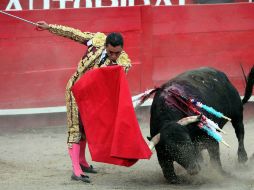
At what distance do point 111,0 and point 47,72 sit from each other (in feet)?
3.41

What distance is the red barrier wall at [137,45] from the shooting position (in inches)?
273

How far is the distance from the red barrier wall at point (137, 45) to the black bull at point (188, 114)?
65.8 inches

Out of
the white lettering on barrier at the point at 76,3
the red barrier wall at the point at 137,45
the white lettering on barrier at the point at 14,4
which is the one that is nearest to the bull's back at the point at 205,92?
the red barrier wall at the point at 137,45

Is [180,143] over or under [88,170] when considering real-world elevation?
over

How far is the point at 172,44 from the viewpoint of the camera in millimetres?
7516

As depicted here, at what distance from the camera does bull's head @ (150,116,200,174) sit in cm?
475

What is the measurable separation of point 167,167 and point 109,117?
0.51 m

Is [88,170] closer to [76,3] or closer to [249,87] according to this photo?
[249,87]

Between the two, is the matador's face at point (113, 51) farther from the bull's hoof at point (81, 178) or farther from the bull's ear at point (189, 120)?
the bull's hoof at point (81, 178)

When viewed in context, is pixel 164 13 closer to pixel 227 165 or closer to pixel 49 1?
pixel 49 1

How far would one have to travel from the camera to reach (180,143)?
15.6 ft

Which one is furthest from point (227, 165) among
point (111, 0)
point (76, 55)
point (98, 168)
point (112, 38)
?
point (111, 0)

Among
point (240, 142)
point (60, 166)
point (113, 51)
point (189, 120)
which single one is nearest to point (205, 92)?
point (189, 120)

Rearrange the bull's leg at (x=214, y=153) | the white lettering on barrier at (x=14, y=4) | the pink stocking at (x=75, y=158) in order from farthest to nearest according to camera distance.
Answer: the white lettering on barrier at (x=14, y=4) → the bull's leg at (x=214, y=153) → the pink stocking at (x=75, y=158)
